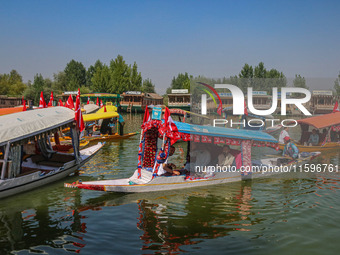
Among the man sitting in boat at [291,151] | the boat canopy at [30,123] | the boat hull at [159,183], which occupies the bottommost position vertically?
the boat hull at [159,183]

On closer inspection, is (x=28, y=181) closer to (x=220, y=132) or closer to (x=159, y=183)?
(x=159, y=183)

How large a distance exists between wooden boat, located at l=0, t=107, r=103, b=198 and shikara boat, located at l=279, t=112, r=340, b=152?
1332cm

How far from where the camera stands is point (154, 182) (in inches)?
444

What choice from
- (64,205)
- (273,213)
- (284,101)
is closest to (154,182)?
(64,205)

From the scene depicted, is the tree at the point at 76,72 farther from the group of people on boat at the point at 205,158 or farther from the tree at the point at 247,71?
the group of people on boat at the point at 205,158

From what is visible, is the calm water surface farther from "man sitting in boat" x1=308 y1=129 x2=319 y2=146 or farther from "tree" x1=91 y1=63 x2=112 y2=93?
"tree" x1=91 y1=63 x2=112 y2=93

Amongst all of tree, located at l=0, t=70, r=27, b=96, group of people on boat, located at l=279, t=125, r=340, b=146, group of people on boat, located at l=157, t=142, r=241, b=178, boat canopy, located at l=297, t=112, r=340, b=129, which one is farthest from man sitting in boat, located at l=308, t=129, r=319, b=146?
tree, located at l=0, t=70, r=27, b=96

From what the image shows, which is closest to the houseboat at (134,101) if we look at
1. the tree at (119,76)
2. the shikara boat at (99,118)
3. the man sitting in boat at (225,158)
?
the tree at (119,76)

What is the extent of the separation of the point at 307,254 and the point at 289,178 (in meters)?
7.18

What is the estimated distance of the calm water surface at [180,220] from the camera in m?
7.76

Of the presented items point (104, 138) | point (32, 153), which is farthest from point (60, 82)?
point (32, 153)

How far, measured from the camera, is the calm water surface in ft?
25.5

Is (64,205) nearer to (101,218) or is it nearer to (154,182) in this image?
(101,218)

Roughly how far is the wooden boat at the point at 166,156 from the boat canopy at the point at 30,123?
2.52 metres
